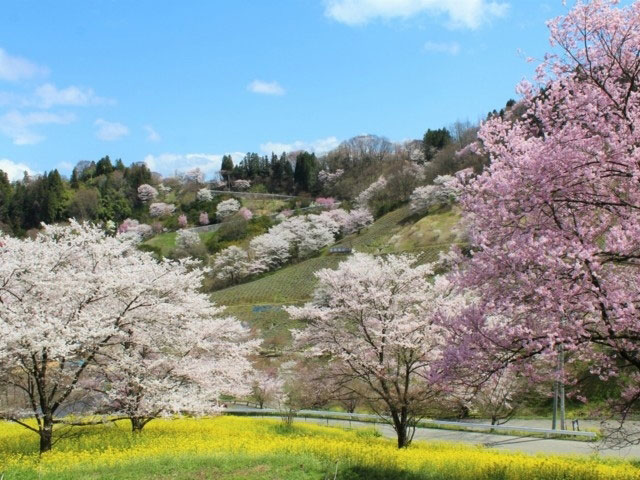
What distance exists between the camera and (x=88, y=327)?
546 inches

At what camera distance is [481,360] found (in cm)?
846

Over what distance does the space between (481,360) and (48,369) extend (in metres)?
11.9

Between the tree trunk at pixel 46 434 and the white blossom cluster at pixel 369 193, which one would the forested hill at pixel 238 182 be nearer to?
the white blossom cluster at pixel 369 193

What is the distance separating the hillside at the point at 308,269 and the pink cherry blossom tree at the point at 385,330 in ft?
99.7

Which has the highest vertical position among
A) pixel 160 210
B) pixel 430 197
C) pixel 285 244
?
pixel 160 210

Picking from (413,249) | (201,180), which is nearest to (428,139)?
→ (413,249)

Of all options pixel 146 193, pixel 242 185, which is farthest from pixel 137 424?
pixel 242 185

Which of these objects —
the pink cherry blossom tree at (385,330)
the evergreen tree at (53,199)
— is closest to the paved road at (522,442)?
the pink cherry blossom tree at (385,330)

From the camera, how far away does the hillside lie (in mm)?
58812

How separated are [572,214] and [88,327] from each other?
11.9 metres

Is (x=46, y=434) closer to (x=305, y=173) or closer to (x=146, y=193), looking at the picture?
(x=305, y=173)

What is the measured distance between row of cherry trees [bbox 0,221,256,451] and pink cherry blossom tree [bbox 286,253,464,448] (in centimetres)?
474

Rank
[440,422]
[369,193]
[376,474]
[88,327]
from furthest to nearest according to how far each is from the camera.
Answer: [369,193]
[440,422]
[88,327]
[376,474]

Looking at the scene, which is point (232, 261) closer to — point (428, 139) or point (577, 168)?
point (428, 139)
